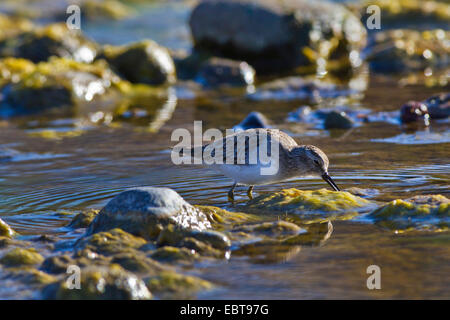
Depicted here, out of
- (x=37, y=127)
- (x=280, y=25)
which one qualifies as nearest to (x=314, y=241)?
(x=37, y=127)

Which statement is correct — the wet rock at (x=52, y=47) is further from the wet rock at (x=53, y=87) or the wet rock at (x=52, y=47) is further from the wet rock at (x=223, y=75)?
the wet rock at (x=223, y=75)

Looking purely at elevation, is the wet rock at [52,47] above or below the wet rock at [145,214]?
above

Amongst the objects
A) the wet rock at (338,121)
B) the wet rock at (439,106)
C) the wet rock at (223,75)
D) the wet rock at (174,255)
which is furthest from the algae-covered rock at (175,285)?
the wet rock at (223,75)

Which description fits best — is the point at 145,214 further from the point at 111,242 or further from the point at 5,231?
the point at 5,231

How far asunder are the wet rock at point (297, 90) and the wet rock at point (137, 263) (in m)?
9.34

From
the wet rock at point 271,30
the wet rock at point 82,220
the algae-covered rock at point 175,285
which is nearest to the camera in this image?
the algae-covered rock at point 175,285

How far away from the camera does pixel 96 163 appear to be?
9656mm

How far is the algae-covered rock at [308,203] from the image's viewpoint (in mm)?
6988

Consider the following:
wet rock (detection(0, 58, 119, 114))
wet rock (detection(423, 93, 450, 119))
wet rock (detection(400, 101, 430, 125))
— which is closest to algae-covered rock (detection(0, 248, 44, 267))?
wet rock (detection(400, 101, 430, 125))

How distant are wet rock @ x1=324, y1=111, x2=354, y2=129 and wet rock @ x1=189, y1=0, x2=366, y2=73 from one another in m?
6.68

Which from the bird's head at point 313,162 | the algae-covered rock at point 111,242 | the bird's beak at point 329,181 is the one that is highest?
the bird's head at point 313,162

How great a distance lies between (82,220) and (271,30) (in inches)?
474

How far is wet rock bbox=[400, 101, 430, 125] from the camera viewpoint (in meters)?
11.5

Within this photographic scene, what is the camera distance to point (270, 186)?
8344 mm
